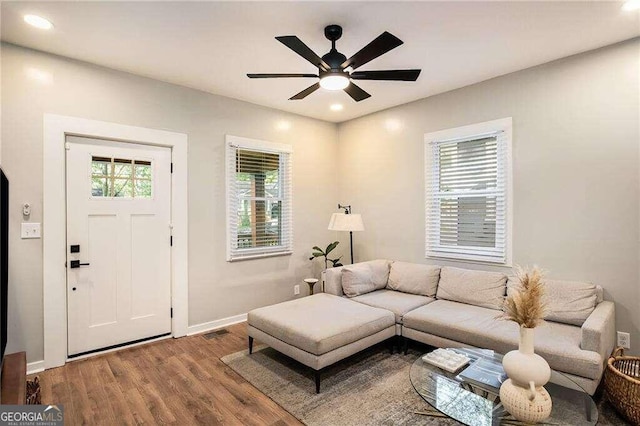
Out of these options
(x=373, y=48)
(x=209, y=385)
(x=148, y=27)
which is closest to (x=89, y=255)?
(x=209, y=385)

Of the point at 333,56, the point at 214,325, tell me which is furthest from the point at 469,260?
the point at 214,325

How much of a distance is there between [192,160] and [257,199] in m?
0.96

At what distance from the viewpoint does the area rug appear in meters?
2.25

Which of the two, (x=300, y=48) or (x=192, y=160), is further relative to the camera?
(x=192, y=160)

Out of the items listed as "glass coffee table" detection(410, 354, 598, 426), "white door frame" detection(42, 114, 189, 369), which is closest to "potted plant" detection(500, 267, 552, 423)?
"glass coffee table" detection(410, 354, 598, 426)

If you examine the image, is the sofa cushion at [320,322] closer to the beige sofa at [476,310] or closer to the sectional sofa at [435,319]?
the sectional sofa at [435,319]

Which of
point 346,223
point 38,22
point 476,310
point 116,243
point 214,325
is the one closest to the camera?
point 38,22

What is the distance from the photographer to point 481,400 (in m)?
1.89

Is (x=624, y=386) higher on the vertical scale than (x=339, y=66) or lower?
lower

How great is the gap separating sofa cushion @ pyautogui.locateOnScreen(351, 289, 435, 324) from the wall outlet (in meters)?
1.56

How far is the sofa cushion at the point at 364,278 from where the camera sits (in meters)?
3.77

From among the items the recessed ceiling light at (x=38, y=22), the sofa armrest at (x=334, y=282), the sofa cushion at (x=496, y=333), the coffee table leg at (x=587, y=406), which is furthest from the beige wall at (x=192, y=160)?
the coffee table leg at (x=587, y=406)

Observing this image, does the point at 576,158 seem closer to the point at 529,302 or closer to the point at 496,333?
the point at 496,333

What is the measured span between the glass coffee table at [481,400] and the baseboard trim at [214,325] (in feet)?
8.51
